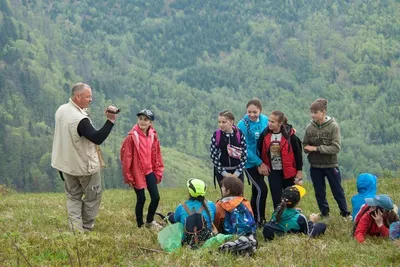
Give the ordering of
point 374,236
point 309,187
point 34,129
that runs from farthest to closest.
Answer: point 34,129, point 309,187, point 374,236

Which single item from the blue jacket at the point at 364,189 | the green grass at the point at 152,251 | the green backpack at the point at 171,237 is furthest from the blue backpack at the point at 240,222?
the blue jacket at the point at 364,189

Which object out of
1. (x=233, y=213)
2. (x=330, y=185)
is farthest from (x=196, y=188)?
(x=330, y=185)

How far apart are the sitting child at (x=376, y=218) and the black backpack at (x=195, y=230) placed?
241 cm

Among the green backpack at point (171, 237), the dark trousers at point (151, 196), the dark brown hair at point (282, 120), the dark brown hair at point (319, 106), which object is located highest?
the dark brown hair at point (319, 106)

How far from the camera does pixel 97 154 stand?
1012 centimetres

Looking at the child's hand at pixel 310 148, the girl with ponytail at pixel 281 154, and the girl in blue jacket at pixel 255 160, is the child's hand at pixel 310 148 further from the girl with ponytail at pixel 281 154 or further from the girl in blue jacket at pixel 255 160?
the girl in blue jacket at pixel 255 160

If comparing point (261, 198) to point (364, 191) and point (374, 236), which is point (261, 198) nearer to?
point (364, 191)

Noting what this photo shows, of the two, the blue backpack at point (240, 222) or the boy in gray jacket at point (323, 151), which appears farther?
the boy in gray jacket at point (323, 151)

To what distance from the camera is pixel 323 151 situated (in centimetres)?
1133

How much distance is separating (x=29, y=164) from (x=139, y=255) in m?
161

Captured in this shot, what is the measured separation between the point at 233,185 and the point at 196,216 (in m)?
0.85

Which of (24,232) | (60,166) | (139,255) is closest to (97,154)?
(60,166)

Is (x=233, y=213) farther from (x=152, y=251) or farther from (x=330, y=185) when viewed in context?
(x=330, y=185)

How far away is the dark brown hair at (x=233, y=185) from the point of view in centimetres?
931
